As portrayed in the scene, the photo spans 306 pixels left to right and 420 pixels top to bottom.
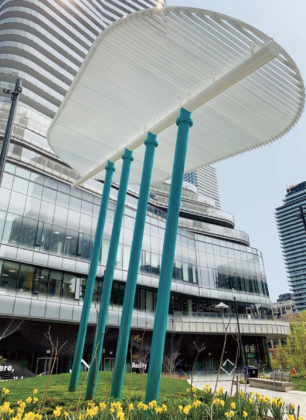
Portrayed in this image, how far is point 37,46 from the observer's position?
55.5m

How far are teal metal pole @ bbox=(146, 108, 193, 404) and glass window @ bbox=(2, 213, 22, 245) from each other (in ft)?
64.4

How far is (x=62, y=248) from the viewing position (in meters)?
28.2

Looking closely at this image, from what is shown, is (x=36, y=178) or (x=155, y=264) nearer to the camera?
(x=36, y=178)

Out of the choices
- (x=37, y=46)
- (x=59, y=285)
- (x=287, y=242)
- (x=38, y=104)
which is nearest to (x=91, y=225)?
(x=59, y=285)

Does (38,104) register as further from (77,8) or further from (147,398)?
(147,398)

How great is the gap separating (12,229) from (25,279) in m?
4.12

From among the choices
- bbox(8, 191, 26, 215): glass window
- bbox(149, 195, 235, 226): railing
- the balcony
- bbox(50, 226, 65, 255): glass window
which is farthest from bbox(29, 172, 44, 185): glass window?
bbox(149, 195, 235, 226): railing

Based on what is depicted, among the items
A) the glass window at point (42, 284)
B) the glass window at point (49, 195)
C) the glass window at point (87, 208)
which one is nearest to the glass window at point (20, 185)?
the glass window at point (49, 195)

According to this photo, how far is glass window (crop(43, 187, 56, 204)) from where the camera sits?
2848 centimetres

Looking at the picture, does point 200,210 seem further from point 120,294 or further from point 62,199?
point 62,199

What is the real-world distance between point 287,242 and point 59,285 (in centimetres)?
17350

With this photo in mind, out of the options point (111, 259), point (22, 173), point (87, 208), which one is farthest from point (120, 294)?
point (111, 259)

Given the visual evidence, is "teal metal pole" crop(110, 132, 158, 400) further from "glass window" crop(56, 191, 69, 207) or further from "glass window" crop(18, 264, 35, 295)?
"glass window" crop(56, 191, 69, 207)

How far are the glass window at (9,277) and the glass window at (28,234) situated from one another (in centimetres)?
179
